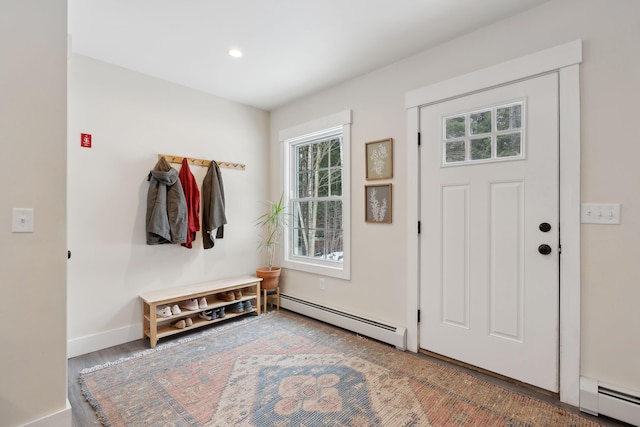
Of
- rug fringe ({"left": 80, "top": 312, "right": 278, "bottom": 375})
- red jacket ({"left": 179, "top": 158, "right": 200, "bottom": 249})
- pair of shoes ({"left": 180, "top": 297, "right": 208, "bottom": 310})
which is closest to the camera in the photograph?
rug fringe ({"left": 80, "top": 312, "right": 278, "bottom": 375})

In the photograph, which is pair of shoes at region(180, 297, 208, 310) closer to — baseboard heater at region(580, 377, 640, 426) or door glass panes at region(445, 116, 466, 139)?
door glass panes at region(445, 116, 466, 139)

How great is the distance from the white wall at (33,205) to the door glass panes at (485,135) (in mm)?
2426

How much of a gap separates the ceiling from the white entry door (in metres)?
0.54

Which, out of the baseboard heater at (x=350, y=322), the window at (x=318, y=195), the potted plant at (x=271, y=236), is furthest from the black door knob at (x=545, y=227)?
the potted plant at (x=271, y=236)

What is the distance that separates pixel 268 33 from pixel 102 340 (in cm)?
282

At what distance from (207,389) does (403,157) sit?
2.23 m

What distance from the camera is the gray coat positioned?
2.69m

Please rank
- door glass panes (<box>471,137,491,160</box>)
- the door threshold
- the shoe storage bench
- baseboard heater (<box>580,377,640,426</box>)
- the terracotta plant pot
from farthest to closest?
the terracotta plant pot, the shoe storage bench, door glass panes (<box>471,137,491,160</box>), the door threshold, baseboard heater (<box>580,377,640,426</box>)

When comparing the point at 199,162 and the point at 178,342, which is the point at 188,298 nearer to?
the point at 178,342

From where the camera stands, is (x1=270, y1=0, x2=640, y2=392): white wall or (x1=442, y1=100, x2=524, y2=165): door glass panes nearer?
(x1=270, y1=0, x2=640, y2=392): white wall

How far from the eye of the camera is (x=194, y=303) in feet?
9.37

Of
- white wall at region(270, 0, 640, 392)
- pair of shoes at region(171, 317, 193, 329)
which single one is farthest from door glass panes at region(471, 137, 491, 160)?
pair of shoes at region(171, 317, 193, 329)

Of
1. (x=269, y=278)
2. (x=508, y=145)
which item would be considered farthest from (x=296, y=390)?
(x=508, y=145)

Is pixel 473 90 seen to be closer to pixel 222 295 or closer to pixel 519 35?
pixel 519 35
